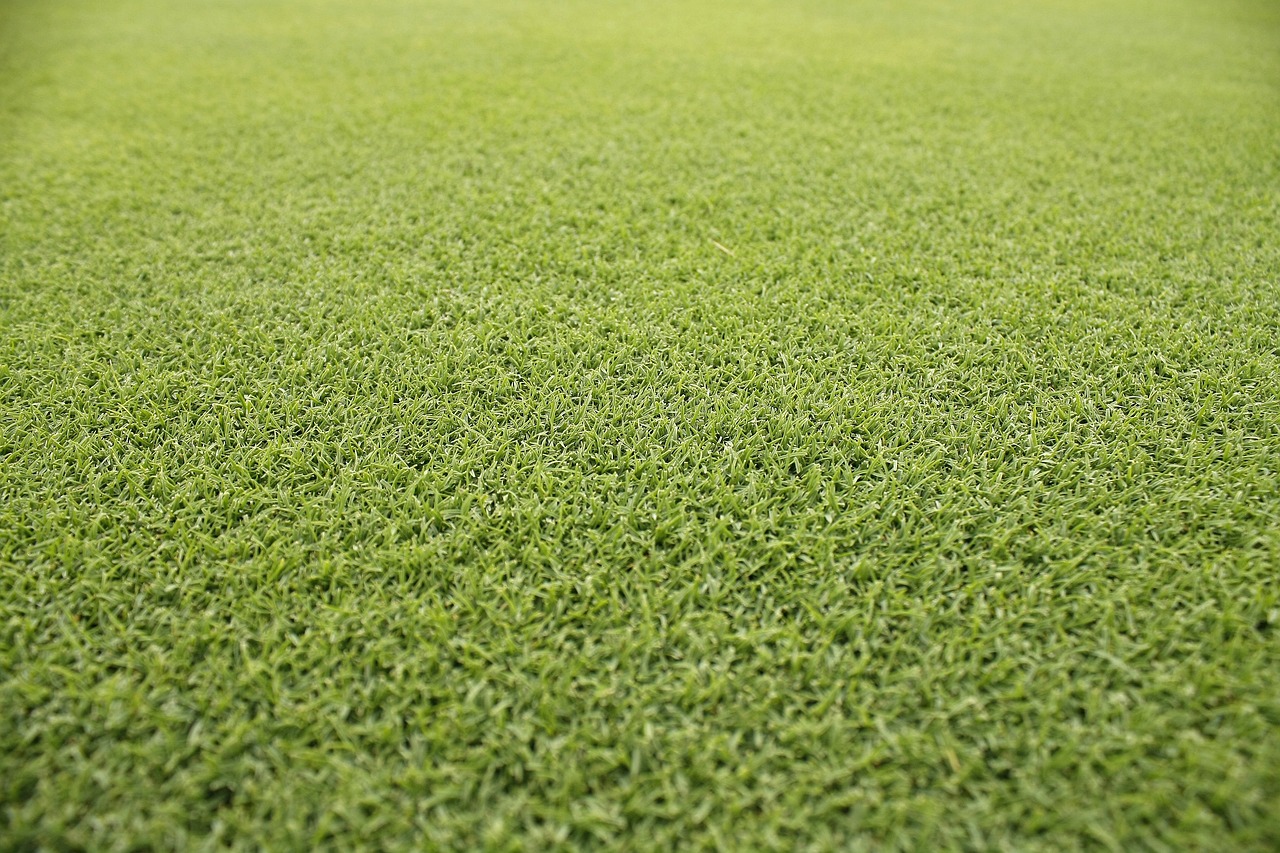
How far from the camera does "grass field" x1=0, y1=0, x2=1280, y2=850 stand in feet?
2.76

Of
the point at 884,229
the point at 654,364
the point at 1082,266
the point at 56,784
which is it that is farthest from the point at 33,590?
the point at 1082,266

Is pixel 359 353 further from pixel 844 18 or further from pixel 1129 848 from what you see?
pixel 844 18

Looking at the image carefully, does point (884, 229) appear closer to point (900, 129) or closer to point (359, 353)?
point (900, 129)

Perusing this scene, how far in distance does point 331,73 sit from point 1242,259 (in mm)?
3530

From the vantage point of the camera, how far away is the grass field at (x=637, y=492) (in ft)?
2.76

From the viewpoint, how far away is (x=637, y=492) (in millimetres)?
1187

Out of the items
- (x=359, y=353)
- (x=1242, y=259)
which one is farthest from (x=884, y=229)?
(x=359, y=353)

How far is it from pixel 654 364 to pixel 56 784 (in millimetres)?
1117

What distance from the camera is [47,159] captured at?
237cm

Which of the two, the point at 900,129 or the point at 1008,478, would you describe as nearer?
the point at 1008,478

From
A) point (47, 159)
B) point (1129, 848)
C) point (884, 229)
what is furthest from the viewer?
point (47, 159)

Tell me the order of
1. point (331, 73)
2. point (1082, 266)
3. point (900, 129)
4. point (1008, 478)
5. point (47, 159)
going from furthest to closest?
point (331, 73) → point (900, 129) → point (47, 159) → point (1082, 266) → point (1008, 478)

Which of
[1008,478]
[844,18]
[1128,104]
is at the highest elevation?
[844,18]

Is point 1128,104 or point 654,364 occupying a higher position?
point 1128,104
